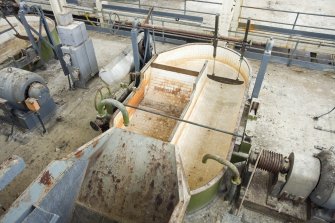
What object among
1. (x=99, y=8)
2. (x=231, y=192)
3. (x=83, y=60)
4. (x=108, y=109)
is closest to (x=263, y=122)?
(x=231, y=192)

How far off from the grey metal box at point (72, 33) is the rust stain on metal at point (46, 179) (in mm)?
4403

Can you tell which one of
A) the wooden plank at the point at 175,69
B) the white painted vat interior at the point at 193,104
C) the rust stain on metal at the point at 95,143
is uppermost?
the rust stain on metal at the point at 95,143

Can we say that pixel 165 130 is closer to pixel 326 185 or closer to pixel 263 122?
pixel 263 122

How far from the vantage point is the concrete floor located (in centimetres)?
548

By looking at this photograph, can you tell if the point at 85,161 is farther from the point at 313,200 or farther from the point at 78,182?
the point at 313,200

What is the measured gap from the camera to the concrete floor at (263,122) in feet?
18.0

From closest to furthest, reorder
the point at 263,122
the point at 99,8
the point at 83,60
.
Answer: the point at 263,122
the point at 83,60
the point at 99,8

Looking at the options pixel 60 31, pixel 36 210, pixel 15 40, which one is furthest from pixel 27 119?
pixel 15 40

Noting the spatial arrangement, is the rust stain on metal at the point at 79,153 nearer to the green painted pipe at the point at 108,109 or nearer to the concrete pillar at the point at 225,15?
the green painted pipe at the point at 108,109

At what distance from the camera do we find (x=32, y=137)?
5.91 metres

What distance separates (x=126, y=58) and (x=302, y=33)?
20.1ft

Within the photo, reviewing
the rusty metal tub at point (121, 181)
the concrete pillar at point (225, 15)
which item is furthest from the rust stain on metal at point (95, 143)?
the concrete pillar at point (225, 15)

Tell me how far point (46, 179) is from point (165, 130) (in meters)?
3.07

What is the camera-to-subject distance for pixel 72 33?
6.21 metres
